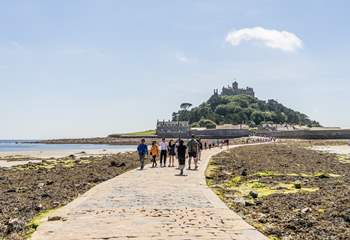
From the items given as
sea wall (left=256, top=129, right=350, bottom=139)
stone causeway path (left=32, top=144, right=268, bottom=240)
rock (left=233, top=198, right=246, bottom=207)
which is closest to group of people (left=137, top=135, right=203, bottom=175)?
stone causeway path (left=32, top=144, right=268, bottom=240)

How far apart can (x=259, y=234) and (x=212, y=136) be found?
154947 mm

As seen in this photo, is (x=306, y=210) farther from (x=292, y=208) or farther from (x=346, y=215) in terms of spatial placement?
(x=346, y=215)

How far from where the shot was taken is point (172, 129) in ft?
585

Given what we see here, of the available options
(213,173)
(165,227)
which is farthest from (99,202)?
(213,173)

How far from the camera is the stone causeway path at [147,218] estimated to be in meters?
9.09

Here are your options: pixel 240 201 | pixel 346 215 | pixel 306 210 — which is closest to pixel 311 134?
pixel 240 201

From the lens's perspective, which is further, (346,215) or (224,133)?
(224,133)

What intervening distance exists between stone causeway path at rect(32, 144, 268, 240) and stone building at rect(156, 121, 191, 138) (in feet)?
516

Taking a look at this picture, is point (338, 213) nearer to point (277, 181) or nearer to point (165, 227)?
point (165, 227)

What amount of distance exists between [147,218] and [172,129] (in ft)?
550

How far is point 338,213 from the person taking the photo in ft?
37.9

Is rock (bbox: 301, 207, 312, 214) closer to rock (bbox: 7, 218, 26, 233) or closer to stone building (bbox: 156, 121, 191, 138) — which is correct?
rock (bbox: 7, 218, 26, 233)

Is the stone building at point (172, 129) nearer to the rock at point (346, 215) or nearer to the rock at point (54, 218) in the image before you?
the rock at point (346, 215)

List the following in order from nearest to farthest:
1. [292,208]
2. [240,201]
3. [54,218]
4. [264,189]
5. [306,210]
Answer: [54,218] → [306,210] → [292,208] → [240,201] → [264,189]
